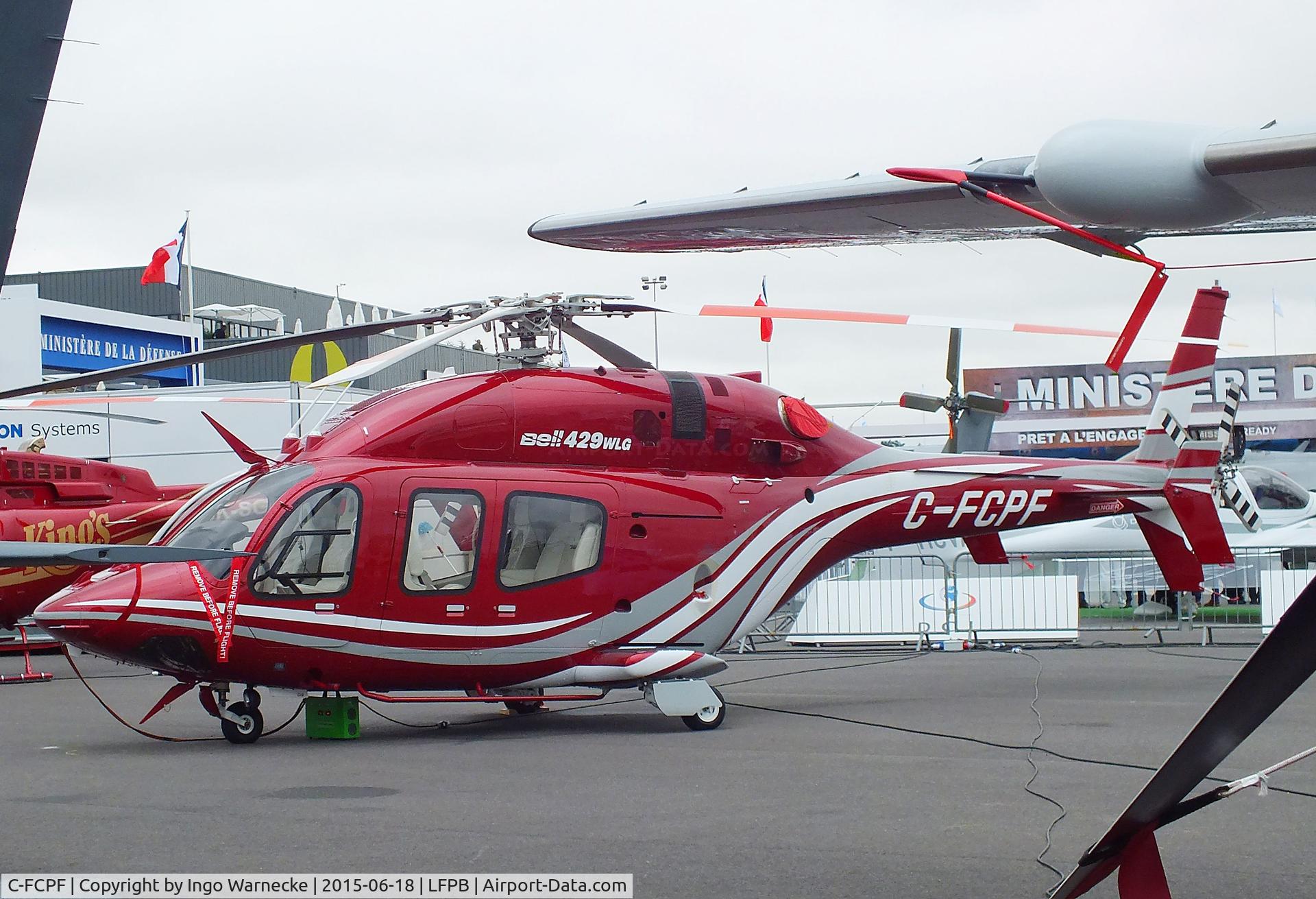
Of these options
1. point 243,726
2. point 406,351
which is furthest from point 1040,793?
point 243,726

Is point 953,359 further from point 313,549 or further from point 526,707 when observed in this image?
point 313,549

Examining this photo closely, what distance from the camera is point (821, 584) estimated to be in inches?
776

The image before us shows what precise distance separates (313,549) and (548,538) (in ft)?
6.26

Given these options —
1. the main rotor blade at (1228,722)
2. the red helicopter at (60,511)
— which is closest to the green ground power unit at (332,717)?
the red helicopter at (60,511)

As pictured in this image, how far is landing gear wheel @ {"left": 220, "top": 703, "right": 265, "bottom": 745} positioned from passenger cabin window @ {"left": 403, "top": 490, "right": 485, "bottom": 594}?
1539 mm

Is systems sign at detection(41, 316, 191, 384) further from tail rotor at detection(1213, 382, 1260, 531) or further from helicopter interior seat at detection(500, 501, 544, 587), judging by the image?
tail rotor at detection(1213, 382, 1260, 531)

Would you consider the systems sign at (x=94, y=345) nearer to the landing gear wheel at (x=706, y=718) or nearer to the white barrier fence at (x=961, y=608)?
the white barrier fence at (x=961, y=608)

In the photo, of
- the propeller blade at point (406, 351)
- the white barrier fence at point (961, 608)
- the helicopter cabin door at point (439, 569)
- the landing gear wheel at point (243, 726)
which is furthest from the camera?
the white barrier fence at point (961, 608)

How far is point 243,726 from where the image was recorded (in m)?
10.3

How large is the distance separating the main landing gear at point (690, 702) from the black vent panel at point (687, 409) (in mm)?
2187

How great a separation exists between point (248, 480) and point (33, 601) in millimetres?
8260

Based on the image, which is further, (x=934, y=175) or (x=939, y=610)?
(x=939, y=610)

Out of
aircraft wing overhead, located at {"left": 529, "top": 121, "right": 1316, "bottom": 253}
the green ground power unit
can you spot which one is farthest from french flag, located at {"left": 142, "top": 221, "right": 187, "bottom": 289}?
aircraft wing overhead, located at {"left": 529, "top": 121, "right": 1316, "bottom": 253}

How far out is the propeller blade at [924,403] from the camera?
64.7 feet
